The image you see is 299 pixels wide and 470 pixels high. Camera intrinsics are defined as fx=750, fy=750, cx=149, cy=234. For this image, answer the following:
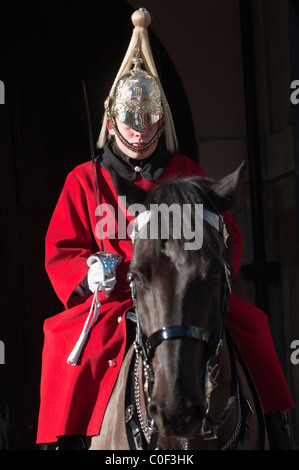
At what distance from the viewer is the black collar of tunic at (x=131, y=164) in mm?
3070

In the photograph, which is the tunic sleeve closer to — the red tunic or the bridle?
the red tunic

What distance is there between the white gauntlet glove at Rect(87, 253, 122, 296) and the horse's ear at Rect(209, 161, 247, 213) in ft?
1.65

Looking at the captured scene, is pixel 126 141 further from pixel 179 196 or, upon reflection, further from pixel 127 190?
pixel 179 196

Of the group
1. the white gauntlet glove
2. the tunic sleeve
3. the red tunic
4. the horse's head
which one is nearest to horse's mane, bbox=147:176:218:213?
the horse's head

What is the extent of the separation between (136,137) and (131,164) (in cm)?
12

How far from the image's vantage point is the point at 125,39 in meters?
5.40

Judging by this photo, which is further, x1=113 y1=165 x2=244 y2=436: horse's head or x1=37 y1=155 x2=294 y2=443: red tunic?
x1=37 y1=155 x2=294 y2=443: red tunic

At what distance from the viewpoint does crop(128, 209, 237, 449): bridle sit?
2.08 meters

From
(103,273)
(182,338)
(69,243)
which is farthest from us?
(69,243)

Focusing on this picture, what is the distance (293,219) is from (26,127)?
1.98 meters

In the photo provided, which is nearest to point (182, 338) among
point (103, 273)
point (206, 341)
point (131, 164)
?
point (206, 341)

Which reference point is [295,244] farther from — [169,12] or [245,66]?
[169,12]

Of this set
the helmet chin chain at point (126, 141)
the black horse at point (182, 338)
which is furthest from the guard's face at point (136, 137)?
the black horse at point (182, 338)

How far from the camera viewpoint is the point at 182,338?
206 cm
